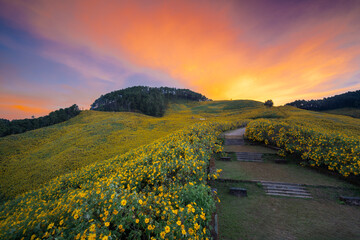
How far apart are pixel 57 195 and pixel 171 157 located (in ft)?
22.1

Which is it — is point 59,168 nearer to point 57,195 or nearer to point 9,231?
point 57,195

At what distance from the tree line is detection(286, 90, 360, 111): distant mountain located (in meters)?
101

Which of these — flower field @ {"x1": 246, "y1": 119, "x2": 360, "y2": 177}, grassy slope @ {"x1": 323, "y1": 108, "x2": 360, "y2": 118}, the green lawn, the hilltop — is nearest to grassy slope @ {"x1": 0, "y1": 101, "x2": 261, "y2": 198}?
the green lawn

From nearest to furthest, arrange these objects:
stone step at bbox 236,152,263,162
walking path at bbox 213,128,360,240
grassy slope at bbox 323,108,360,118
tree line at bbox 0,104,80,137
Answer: walking path at bbox 213,128,360,240 → stone step at bbox 236,152,263,162 → tree line at bbox 0,104,80,137 → grassy slope at bbox 323,108,360,118

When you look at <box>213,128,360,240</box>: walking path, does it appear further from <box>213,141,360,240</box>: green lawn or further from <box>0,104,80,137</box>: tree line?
<box>0,104,80,137</box>: tree line

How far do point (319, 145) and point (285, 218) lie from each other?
7.59 metres

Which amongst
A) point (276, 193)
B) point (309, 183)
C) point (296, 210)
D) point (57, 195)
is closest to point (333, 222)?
point (296, 210)

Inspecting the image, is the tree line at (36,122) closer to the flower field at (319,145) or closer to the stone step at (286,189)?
the flower field at (319,145)

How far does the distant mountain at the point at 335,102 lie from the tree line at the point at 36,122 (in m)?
101

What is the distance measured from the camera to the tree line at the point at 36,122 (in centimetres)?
3403

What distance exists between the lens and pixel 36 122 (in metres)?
37.9

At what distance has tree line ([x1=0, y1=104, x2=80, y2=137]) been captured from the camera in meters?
34.0

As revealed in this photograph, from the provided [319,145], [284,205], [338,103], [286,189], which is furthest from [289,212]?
[338,103]

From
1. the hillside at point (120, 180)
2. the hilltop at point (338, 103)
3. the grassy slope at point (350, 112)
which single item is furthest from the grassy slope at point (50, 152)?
the hilltop at point (338, 103)
